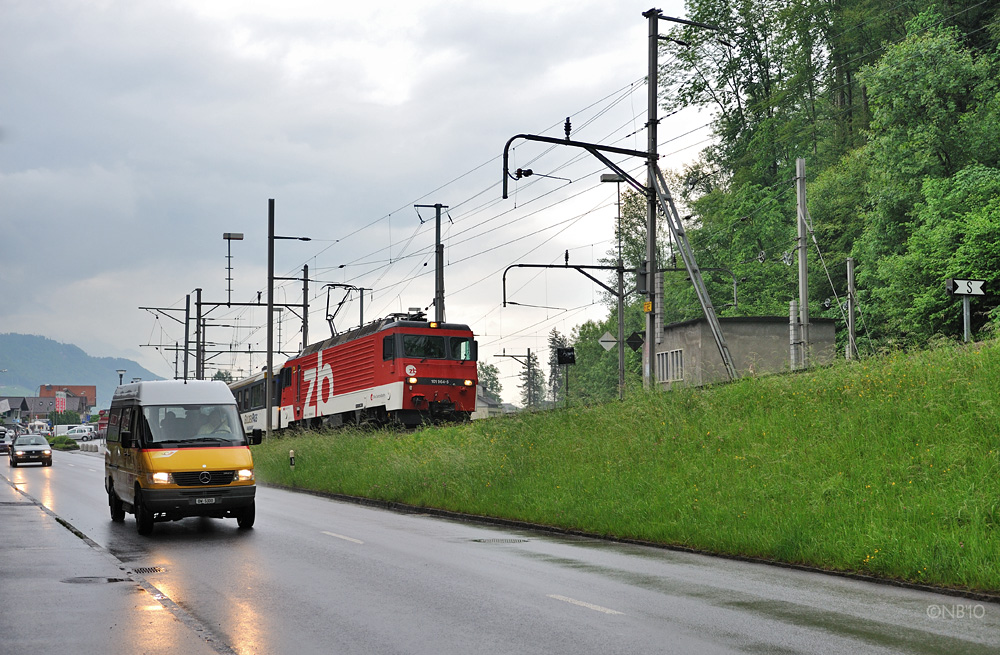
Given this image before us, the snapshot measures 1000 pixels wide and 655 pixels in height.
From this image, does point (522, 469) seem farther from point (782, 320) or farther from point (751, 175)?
point (751, 175)

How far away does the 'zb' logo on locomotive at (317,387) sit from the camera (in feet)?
134

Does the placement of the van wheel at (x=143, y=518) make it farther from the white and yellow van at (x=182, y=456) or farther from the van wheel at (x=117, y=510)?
the van wheel at (x=117, y=510)

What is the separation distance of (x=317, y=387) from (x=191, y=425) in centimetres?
2470

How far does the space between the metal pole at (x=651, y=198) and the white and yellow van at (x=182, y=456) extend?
9699 mm

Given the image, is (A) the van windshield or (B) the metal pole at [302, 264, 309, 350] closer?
(A) the van windshield

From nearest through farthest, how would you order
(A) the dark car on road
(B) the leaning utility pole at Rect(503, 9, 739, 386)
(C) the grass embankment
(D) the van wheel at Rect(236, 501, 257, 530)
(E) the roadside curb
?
(E) the roadside curb < (C) the grass embankment < (D) the van wheel at Rect(236, 501, 257, 530) < (B) the leaning utility pole at Rect(503, 9, 739, 386) < (A) the dark car on road

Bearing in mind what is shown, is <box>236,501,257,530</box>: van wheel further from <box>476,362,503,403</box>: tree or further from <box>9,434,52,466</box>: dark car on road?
<box>476,362,503,403</box>: tree

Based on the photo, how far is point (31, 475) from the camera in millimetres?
38875

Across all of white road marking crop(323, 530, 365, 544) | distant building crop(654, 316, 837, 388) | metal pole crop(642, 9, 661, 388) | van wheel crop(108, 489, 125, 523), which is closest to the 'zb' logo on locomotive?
distant building crop(654, 316, 837, 388)

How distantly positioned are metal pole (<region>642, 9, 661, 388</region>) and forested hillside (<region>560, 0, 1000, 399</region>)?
21.8 feet

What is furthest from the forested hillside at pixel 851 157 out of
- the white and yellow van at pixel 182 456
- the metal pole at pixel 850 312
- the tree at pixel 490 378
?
the tree at pixel 490 378

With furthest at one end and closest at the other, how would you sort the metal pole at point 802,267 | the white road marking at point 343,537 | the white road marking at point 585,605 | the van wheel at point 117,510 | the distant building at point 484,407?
the distant building at point 484,407 < the metal pole at point 802,267 < the van wheel at point 117,510 < the white road marking at point 343,537 < the white road marking at point 585,605

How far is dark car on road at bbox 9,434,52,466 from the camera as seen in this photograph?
48469 mm

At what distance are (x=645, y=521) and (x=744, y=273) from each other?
1719 inches
